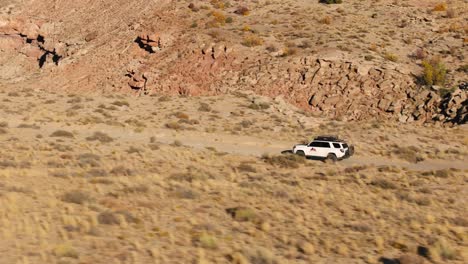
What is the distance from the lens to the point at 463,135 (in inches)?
1448

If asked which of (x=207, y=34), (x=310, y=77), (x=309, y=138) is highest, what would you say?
(x=207, y=34)

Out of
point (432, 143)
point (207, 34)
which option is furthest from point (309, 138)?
point (207, 34)

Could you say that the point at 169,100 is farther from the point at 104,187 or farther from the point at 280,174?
the point at 104,187

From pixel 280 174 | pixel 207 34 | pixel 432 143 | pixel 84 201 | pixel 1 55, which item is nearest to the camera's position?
pixel 84 201

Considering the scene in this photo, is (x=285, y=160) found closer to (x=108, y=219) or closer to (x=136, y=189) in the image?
(x=136, y=189)

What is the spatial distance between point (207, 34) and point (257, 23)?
7375mm

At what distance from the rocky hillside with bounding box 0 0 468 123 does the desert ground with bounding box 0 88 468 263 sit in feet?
22.3

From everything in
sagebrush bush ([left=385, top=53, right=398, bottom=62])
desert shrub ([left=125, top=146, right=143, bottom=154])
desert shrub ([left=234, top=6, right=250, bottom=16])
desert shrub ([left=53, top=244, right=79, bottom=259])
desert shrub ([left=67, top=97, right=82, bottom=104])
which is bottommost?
desert shrub ([left=125, top=146, right=143, bottom=154])

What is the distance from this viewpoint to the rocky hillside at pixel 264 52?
4378 cm

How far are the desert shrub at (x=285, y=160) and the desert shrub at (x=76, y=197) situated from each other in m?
13.1

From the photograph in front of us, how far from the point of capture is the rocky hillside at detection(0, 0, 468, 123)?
43781 mm

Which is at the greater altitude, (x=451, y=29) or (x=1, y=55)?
(x=451, y=29)

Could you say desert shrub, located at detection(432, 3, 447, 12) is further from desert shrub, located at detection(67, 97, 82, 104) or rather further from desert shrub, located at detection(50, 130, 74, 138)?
desert shrub, located at detection(50, 130, 74, 138)

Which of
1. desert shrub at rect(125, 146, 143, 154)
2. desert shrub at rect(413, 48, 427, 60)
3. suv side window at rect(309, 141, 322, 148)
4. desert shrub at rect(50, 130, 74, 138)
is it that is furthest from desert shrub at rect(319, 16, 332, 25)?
desert shrub at rect(125, 146, 143, 154)
